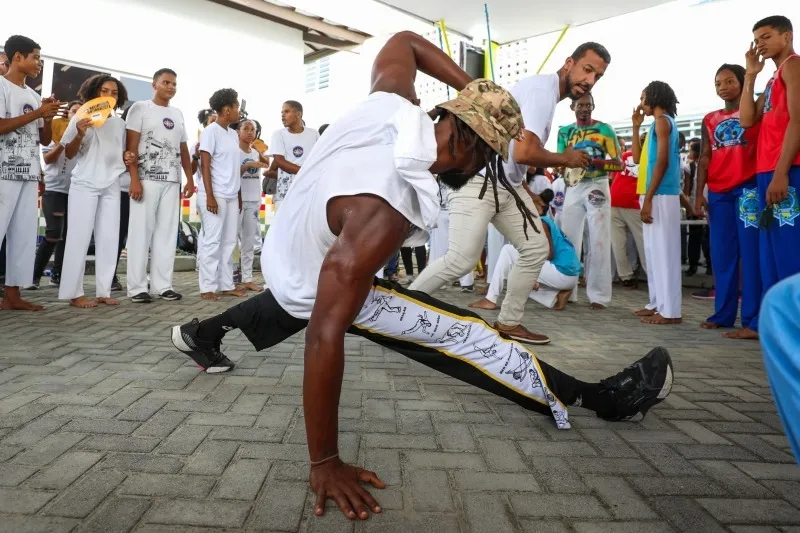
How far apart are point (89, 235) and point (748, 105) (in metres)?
5.43

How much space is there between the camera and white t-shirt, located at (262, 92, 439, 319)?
1497 millimetres

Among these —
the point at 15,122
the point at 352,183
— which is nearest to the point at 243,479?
the point at 352,183

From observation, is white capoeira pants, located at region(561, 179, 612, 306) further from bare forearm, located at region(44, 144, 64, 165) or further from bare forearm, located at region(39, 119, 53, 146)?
bare forearm, located at region(44, 144, 64, 165)

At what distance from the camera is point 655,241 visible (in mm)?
4938

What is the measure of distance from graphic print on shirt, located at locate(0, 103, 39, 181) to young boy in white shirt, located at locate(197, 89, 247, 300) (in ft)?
4.76

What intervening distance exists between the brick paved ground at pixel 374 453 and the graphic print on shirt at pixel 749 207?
1.58 metres

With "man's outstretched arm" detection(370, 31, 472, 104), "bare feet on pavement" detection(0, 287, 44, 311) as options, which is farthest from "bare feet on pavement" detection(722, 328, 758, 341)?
"bare feet on pavement" detection(0, 287, 44, 311)

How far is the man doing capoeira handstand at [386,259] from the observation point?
4.75ft

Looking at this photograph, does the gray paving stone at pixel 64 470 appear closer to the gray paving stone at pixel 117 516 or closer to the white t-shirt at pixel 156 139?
the gray paving stone at pixel 117 516

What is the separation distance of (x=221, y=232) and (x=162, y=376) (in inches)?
128

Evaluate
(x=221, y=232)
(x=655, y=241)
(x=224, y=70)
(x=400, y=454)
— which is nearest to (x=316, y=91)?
(x=224, y=70)

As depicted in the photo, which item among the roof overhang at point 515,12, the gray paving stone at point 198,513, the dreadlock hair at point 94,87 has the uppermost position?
the roof overhang at point 515,12

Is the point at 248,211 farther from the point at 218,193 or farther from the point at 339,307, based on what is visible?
the point at 339,307

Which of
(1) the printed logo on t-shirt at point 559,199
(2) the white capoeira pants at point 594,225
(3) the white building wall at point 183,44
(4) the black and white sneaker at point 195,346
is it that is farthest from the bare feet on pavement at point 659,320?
(3) the white building wall at point 183,44
